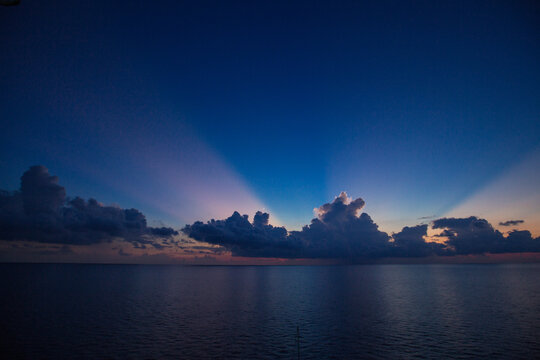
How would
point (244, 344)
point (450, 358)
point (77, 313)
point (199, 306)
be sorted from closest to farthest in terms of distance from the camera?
point (450, 358), point (244, 344), point (77, 313), point (199, 306)

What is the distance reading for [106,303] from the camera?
7325 cm

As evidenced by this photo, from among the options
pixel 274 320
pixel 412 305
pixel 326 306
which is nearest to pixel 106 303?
pixel 274 320

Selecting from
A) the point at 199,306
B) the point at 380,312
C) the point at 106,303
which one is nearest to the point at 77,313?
the point at 106,303

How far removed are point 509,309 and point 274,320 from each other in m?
60.0

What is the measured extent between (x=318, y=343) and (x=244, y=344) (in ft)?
36.9

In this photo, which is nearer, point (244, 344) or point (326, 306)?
point (244, 344)

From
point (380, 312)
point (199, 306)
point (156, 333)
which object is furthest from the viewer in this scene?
point (199, 306)

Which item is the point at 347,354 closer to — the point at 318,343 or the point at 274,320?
the point at 318,343

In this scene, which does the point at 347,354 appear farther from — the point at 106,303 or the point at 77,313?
the point at 106,303

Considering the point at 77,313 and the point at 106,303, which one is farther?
the point at 106,303

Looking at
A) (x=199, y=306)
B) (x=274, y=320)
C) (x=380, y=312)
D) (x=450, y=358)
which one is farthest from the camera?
(x=199, y=306)

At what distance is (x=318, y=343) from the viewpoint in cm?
4009

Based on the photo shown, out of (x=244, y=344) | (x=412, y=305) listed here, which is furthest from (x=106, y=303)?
(x=412, y=305)

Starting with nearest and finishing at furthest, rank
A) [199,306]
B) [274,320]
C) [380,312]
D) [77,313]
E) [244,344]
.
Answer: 1. [244,344]
2. [274,320]
3. [77,313]
4. [380,312]
5. [199,306]
